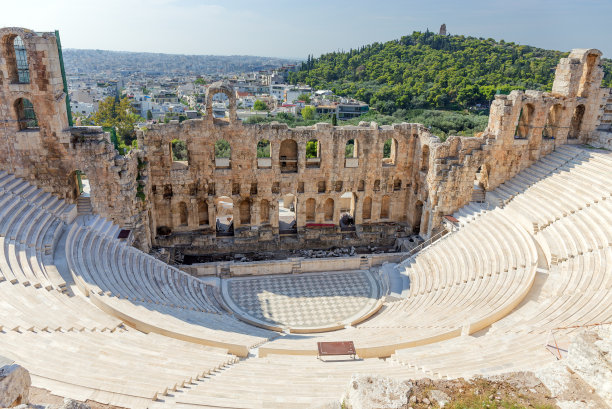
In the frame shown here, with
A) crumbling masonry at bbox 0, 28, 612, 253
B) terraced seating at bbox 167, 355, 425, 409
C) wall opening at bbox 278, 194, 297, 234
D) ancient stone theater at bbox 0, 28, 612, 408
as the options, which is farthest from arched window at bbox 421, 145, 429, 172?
terraced seating at bbox 167, 355, 425, 409

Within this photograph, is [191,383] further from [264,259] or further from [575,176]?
[575,176]

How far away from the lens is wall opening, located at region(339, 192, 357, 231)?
2950cm

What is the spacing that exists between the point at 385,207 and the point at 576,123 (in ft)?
44.4

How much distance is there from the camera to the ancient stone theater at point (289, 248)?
40.0ft

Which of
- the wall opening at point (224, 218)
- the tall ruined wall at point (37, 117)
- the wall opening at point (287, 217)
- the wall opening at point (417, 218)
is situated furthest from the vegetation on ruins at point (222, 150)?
the tall ruined wall at point (37, 117)

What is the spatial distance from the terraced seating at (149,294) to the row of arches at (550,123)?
20.6m

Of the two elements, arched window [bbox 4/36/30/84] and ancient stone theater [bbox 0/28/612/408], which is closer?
ancient stone theater [bbox 0/28/612/408]

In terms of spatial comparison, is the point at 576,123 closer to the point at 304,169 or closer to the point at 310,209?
the point at 304,169

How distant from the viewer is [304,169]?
27.0 metres

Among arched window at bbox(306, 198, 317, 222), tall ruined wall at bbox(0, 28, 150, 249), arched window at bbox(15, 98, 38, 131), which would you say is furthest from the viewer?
arched window at bbox(306, 198, 317, 222)

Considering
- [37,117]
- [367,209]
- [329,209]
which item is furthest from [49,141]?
[367,209]

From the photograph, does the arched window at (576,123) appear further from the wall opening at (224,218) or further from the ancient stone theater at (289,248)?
the wall opening at (224,218)

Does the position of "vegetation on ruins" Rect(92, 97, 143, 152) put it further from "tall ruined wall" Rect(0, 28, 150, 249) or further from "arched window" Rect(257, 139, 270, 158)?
"tall ruined wall" Rect(0, 28, 150, 249)

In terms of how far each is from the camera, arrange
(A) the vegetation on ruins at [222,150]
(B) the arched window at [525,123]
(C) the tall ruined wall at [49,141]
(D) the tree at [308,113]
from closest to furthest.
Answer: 1. (C) the tall ruined wall at [49,141]
2. (B) the arched window at [525,123]
3. (A) the vegetation on ruins at [222,150]
4. (D) the tree at [308,113]
